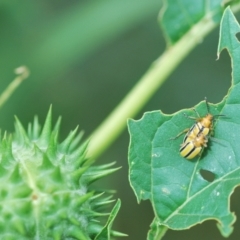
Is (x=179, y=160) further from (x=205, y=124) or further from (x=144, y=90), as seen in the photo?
(x=144, y=90)

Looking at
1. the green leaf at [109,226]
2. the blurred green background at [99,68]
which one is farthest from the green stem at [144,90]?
the blurred green background at [99,68]

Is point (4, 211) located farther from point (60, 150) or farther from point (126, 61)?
point (126, 61)

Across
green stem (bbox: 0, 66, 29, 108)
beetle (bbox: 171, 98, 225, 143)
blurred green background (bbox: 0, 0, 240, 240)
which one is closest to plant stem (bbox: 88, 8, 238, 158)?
green stem (bbox: 0, 66, 29, 108)

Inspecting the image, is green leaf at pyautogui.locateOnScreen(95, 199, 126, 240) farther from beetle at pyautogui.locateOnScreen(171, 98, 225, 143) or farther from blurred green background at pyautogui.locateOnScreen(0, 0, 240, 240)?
blurred green background at pyautogui.locateOnScreen(0, 0, 240, 240)

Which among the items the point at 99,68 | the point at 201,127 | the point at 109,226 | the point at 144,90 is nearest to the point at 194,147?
the point at 201,127

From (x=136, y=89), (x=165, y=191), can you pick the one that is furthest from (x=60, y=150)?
(x=136, y=89)

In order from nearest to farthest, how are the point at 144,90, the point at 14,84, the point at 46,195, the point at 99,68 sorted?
1. the point at 46,195
2. the point at 14,84
3. the point at 144,90
4. the point at 99,68
